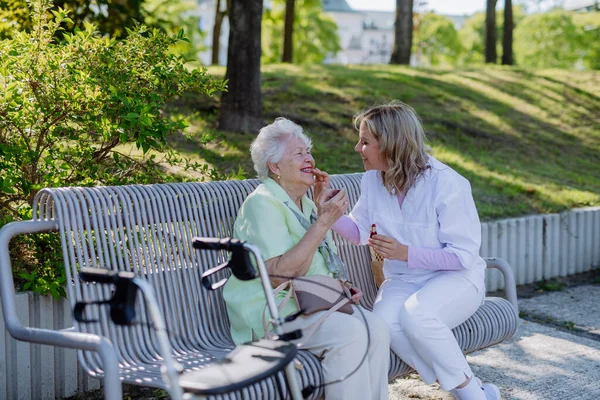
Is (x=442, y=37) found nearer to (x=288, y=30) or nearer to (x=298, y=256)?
(x=288, y=30)

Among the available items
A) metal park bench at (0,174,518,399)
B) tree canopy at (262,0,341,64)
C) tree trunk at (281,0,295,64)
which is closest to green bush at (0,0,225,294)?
metal park bench at (0,174,518,399)

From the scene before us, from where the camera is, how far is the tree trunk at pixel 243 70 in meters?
8.76

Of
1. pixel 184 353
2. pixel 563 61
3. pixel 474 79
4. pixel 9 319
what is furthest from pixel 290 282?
pixel 563 61

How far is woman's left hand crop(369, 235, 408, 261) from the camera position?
13.0ft

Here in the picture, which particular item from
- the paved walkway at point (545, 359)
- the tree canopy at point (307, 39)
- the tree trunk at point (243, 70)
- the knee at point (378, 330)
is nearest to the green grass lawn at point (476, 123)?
the tree trunk at point (243, 70)

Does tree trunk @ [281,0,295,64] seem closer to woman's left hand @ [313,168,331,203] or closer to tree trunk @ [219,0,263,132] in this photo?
tree trunk @ [219,0,263,132]

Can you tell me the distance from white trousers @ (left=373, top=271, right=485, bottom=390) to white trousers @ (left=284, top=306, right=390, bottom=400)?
0.75ft

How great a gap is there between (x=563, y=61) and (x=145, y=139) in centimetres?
5135

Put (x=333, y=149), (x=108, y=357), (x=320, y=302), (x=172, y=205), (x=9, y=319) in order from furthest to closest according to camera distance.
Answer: (x=333, y=149)
(x=172, y=205)
(x=320, y=302)
(x=9, y=319)
(x=108, y=357)

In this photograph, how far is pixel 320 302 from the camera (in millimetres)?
3594

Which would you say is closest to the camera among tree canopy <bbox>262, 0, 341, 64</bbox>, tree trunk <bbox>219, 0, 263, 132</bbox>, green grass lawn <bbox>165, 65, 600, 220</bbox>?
green grass lawn <bbox>165, 65, 600, 220</bbox>

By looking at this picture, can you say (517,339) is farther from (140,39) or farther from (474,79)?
(474,79)

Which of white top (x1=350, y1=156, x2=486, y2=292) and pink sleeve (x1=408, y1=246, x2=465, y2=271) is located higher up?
white top (x1=350, y1=156, x2=486, y2=292)

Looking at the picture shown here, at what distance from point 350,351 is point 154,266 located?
3.48 ft
